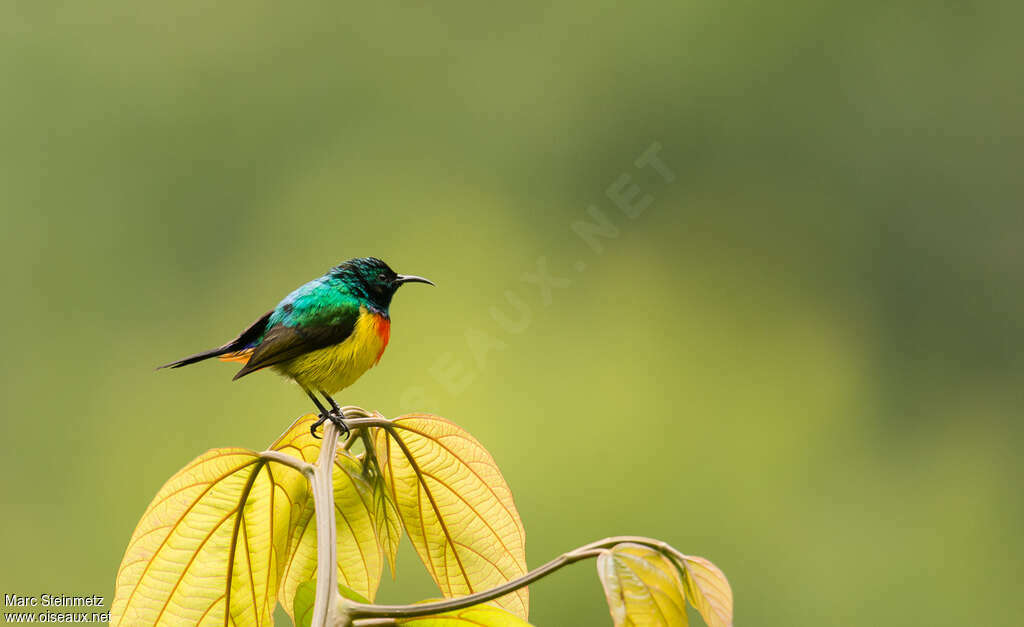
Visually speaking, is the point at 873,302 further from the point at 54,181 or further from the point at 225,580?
the point at 225,580

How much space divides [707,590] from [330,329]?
48 cm

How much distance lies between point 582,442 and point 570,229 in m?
1.58

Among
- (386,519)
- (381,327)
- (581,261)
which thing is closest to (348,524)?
(386,519)

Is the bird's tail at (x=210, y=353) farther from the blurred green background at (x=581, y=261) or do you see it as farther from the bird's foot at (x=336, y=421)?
the blurred green background at (x=581, y=261)

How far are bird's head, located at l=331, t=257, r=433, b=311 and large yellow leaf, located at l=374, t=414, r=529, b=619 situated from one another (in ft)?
0.89

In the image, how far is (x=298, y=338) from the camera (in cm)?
84

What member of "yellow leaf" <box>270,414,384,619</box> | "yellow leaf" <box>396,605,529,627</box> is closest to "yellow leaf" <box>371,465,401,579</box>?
"yellow leaf" <box>270,414,384,619</box>

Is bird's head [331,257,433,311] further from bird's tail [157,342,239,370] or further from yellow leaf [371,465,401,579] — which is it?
yellow leaf [371,465,401,579]

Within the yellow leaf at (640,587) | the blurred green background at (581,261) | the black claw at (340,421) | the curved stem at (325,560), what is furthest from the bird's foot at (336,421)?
the blurred green background at (581,261)

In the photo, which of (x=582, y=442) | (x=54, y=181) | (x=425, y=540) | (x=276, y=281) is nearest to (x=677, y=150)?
Result: (x=582, y=442)

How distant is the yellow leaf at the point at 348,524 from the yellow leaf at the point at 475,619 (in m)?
0.13

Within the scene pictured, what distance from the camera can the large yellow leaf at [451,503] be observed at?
660 millimetres

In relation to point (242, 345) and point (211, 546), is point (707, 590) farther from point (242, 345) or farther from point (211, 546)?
point (242, 345)

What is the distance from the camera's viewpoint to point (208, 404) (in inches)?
196
